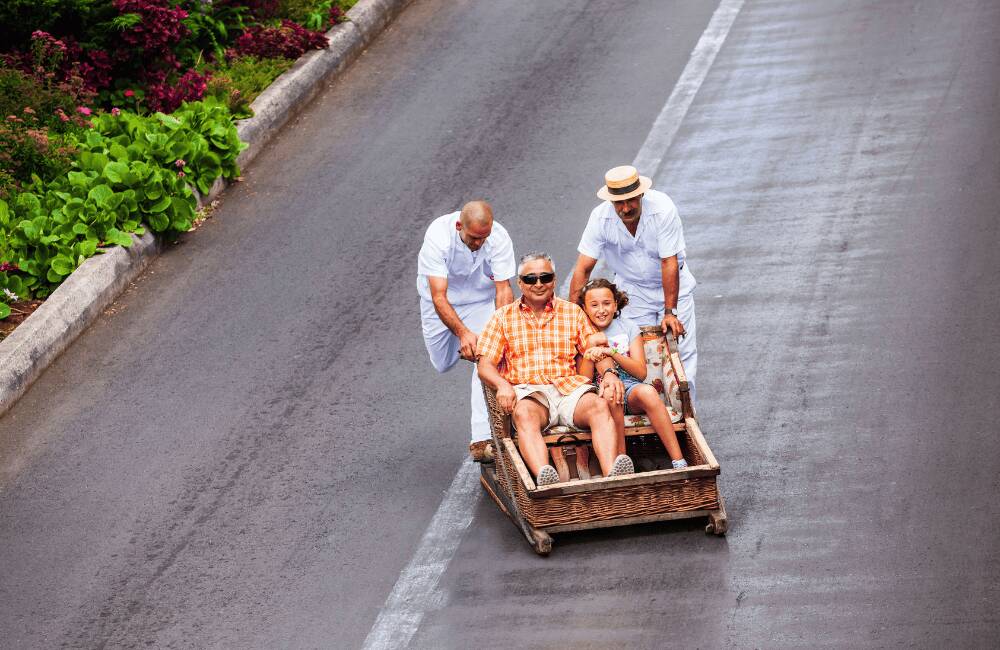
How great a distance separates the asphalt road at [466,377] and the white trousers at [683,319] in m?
0.59

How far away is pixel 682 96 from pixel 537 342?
691cm

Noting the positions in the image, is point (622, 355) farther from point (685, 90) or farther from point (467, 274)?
point (685, 90)

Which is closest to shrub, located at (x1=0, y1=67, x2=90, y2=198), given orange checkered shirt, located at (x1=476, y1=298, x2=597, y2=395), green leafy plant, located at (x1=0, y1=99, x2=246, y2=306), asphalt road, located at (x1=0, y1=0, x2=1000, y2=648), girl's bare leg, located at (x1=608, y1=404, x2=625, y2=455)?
green leafy plant, located at (x1=0, y1=99, x2=246, y2=306)

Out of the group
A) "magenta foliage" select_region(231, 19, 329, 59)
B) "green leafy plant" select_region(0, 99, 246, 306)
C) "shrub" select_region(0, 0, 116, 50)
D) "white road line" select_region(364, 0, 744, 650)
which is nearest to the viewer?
"white road line" select_region(364, 0, 744, 650)

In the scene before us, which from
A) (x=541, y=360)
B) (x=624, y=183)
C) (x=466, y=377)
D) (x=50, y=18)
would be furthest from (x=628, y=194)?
(x=50, y=18)

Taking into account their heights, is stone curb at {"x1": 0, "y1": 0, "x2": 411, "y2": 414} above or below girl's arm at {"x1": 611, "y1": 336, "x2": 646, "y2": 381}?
below

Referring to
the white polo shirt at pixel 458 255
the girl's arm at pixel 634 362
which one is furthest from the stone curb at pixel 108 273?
the girl's arm at pixel 634 362

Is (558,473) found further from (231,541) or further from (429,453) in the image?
(231,541)

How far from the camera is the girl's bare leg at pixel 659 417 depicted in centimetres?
873

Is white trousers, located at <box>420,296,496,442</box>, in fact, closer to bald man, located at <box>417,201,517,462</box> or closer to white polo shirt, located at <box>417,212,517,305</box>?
bald man, located at <box>417,201,517,462</box>

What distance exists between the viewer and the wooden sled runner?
835 centimetres

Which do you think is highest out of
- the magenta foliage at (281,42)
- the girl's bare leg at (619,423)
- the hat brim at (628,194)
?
the hat brim at (628,194)

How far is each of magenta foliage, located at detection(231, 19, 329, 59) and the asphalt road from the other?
0.53 meters

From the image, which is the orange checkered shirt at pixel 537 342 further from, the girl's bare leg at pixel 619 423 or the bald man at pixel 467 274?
the girl's bare leg at pixel 619 423
